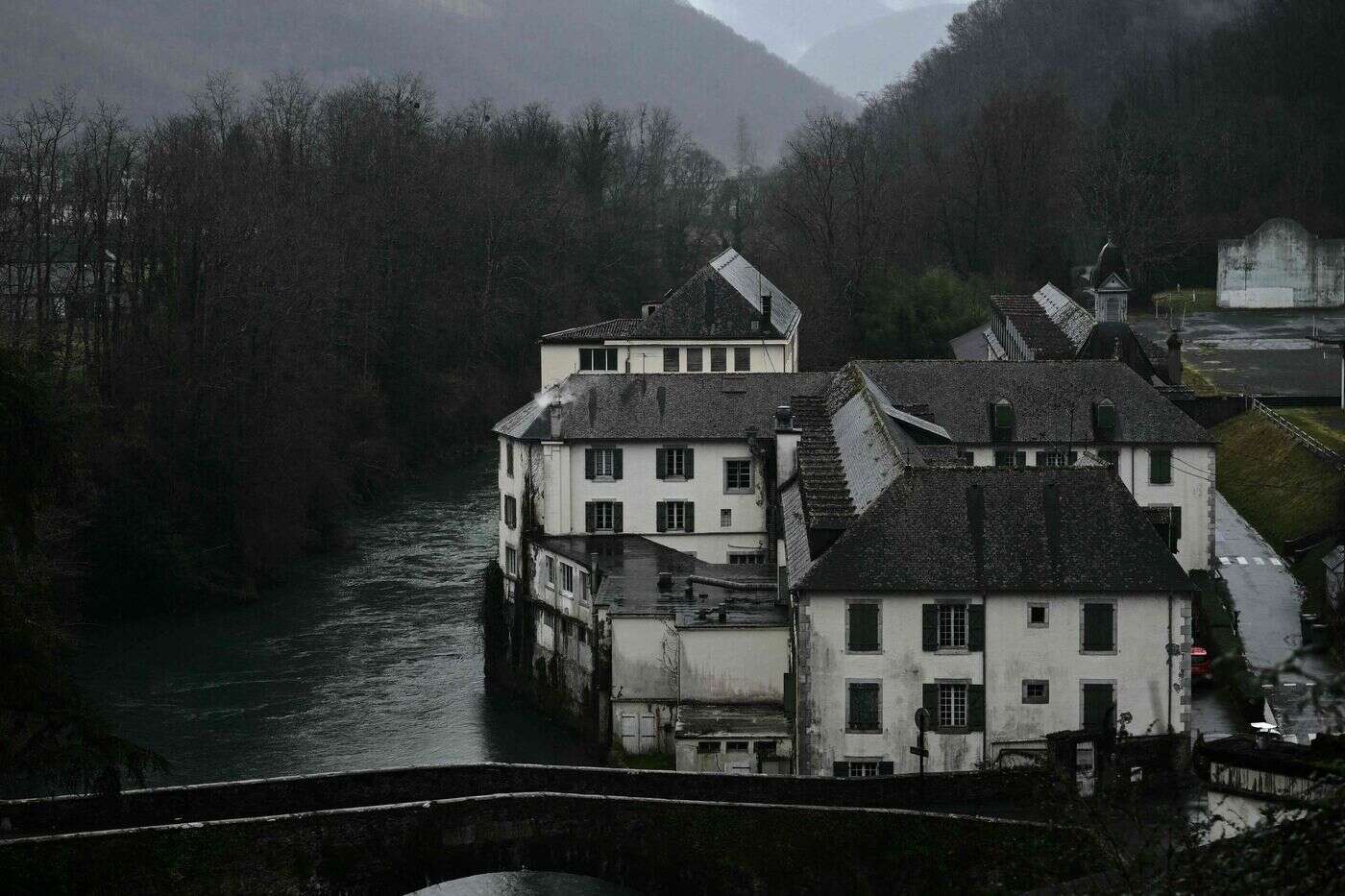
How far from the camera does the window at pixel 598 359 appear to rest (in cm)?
7688

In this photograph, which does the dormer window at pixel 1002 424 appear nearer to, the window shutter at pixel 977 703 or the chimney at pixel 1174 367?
the chimney at pixel 1174 367

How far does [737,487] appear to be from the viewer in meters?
51.3

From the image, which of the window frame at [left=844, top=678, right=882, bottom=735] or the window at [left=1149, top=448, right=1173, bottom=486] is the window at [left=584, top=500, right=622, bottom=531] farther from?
the window frame at [left=844, top=678, right=882, bottom=735]

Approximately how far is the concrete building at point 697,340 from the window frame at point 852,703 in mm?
39692

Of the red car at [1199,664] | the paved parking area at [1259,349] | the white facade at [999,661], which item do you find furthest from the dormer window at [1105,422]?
the paved parking area at [1259,349]

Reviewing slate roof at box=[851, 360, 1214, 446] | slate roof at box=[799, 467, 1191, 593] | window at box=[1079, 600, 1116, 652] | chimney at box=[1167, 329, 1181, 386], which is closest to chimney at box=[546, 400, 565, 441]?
slate roof at box=[851, 360, 1214, 446]

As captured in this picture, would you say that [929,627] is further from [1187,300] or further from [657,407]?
[1187,300]

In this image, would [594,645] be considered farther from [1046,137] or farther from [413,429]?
[1046,137]

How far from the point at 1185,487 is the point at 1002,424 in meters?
5.07

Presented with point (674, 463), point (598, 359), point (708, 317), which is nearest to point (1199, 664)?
point (674, 463)

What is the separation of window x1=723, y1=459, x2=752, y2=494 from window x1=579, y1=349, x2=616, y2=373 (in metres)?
25.8

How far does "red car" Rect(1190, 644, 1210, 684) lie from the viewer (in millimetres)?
42156

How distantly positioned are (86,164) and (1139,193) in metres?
58.5

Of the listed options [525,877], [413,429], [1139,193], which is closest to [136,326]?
[413,429]
